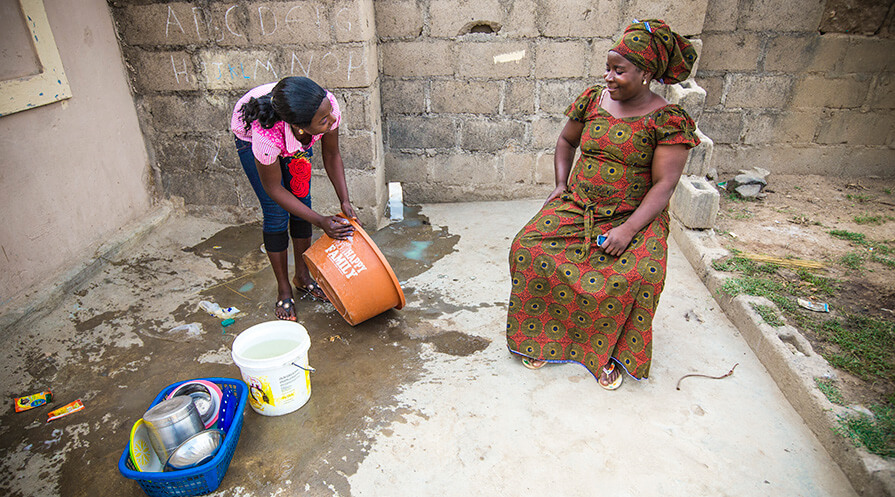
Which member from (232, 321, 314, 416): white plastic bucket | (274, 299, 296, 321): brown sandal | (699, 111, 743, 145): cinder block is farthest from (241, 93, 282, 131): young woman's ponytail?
(699, 111, 743, 145): cinder block

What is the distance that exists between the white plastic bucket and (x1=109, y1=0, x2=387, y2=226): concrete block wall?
184 cm

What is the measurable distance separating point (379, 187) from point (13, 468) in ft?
9.10

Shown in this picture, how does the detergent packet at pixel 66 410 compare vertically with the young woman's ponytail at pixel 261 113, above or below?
below

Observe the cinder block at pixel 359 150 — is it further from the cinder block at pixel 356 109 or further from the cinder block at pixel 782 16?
the cinder block at pixel 782 16

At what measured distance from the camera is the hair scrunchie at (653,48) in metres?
2.21

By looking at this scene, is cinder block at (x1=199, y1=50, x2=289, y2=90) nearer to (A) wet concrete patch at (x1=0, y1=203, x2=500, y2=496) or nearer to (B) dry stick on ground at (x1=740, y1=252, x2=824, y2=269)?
(A) wet concrete patch at (x1=0, y1=203, x2=500, y2=496)

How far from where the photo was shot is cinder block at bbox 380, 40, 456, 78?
4.07m

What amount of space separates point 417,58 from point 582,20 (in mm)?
1328

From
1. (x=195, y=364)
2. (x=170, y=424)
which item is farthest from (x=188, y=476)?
(x=195, y=364)

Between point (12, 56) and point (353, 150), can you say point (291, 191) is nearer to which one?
point (353, 150)

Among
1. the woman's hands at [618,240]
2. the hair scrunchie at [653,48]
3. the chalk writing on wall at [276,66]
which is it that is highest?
the hair scrunchie at [653,48]

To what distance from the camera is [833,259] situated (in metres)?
3.41

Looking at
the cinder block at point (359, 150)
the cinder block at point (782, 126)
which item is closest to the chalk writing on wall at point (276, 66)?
the cinder block at point (359, 150)

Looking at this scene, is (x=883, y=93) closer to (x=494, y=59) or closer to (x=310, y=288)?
(x=494, y=59)
